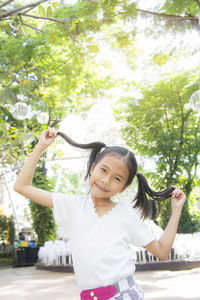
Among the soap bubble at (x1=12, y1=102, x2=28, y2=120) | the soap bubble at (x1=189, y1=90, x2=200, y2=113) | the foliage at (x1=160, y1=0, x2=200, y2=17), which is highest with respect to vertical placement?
the foliage at (x1=160, y1=0, x2=200, y2=17)

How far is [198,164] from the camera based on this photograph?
11.2 metres

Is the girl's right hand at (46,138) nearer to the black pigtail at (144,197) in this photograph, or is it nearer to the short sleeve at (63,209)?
the short sleeve at (63,209)

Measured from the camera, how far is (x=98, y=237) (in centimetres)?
143

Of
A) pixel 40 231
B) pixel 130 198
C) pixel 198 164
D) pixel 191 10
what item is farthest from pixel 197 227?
pixel 130 198

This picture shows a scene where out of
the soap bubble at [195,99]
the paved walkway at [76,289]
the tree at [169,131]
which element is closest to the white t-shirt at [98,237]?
the paved walkway at [76,289]

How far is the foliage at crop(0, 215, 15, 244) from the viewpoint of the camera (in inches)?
582

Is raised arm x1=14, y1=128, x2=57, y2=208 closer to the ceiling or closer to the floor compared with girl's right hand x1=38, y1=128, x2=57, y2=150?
closer to the floor

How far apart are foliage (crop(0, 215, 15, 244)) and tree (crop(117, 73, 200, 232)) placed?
656 cm

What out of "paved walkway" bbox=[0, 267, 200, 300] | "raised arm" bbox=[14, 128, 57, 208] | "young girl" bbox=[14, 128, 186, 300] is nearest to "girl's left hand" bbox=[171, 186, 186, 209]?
"young girl" bbox=[14, 128, 186, 300]

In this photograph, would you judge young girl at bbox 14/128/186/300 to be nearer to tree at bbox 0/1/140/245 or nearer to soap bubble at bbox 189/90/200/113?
tree at bbox 0/1/140/245

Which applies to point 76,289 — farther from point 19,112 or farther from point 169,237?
point 169,237

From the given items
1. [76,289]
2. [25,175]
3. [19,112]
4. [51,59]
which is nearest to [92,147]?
[25,175]

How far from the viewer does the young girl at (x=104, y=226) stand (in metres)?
1.38

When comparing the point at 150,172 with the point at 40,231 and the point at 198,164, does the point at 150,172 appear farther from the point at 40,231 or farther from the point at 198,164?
the point at 40,231
